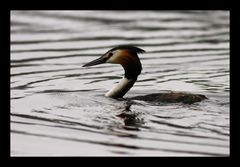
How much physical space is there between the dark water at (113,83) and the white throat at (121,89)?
0.19m

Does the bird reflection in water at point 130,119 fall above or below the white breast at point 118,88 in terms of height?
below

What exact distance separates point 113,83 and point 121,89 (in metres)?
1.48

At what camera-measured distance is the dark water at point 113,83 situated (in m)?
9.68

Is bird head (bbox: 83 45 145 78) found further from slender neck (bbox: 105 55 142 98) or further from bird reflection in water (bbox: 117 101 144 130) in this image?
bird reflection in water (bbox: 117 101 144 130)

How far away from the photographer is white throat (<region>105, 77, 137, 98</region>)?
41.6 ft

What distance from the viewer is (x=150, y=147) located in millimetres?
9430

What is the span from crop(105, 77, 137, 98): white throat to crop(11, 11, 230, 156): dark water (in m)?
0.19

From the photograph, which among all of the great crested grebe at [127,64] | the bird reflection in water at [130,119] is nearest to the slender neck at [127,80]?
the great crested grebe at [127,64]

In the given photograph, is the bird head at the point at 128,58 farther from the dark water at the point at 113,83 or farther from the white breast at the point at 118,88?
the dark water at the point at 113,83

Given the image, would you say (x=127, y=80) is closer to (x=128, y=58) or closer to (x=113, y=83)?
(x=128, y=58)

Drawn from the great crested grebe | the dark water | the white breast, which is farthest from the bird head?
the dark water
